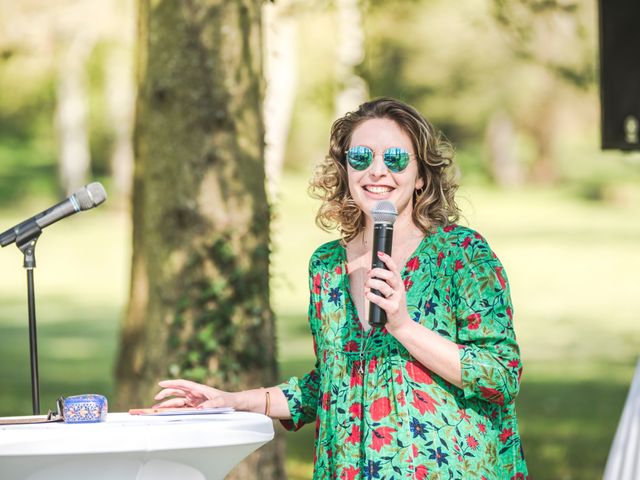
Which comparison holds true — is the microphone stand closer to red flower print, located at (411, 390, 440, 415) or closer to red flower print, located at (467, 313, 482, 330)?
red flower print, located at (411, 390, 440, 415)

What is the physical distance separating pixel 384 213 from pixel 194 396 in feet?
2.64

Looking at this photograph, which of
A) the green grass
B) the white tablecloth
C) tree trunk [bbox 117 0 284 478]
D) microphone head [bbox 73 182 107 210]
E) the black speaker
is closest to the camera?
microphone head [bbox 73 182 107 210]

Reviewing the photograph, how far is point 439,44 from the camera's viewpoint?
37875 millimetres

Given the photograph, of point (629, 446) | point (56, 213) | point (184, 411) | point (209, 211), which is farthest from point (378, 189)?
point (209, 211)

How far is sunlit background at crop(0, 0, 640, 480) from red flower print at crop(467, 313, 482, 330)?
57cm

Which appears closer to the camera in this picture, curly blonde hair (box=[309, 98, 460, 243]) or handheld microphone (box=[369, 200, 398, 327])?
handheld microphone (box=[369, 200, 398, 327])

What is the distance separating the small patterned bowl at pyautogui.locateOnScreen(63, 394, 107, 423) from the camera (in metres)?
3.05

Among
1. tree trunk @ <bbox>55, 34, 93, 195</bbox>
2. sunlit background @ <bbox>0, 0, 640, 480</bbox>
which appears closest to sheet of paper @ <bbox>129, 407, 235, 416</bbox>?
sunlit background @ <bbox>0, 0, 640, 480</bbox>

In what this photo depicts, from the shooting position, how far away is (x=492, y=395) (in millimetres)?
3059

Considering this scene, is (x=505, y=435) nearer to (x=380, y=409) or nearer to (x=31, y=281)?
(x=380, y=409)

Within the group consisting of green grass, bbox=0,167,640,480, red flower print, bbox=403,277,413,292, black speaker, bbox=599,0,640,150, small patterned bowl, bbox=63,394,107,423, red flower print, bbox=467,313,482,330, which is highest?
black speaker, bbox=599,0,640,150

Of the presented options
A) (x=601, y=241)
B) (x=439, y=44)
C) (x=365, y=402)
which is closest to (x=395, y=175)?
(x=365, y=402)

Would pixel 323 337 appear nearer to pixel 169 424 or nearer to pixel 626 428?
pixel 169 424

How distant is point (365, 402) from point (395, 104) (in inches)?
30.5
